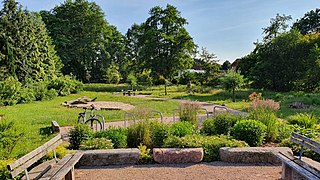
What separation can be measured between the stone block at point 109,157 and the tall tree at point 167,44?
27.1 m

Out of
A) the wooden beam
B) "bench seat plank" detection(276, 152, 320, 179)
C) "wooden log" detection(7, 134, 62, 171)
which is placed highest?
"wooden log" detection(7, 134, 62, 171)

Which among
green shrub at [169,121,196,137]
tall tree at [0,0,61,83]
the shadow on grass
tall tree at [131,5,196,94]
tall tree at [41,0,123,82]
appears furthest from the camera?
tall tree at [41,0,123,82]

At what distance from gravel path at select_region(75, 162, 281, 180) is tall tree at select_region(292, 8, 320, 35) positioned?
4419 cm

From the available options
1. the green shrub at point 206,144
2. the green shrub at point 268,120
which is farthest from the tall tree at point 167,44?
the green shrub at point 206,144

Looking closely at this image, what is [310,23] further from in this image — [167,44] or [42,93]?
[42,93]

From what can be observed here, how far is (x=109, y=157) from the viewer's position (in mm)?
5027

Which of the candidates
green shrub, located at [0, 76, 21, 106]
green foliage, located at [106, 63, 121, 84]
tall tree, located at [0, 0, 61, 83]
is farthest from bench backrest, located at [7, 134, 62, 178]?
green foliage, located at [106, 63, 121, 84]

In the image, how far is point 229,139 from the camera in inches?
223

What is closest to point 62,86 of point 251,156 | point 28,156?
point 251,156

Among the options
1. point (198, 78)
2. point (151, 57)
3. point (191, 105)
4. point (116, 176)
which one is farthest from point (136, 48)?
point (116, 176)

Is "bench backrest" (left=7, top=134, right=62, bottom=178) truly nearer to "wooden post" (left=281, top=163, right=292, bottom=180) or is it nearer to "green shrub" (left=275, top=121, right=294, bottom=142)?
"wooden post" (left=281, top=163, right=292, bottom=180)

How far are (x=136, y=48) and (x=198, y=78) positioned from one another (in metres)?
18.6

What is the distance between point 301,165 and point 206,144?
1.92 meters

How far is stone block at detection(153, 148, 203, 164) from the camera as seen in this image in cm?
504
